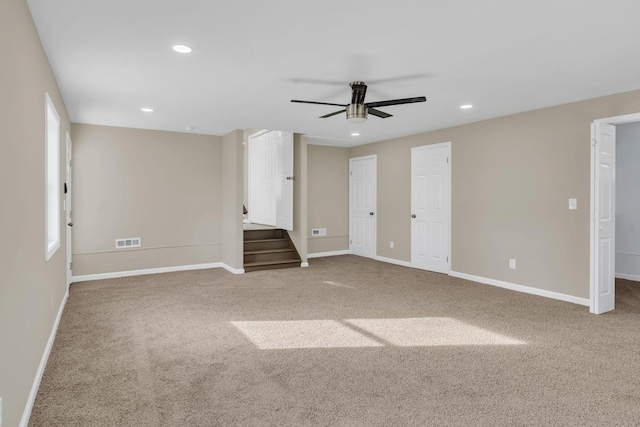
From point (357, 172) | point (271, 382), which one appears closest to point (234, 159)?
point (357, 172)

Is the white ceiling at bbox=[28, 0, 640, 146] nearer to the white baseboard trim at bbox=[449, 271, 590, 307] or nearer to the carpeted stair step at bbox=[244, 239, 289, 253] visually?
the white baseboard trim at bbox=[449, 271, 590, 307]

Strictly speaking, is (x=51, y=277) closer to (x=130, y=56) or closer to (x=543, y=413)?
(x=130, y=56)

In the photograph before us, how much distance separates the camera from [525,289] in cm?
512

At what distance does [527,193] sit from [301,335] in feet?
11.9

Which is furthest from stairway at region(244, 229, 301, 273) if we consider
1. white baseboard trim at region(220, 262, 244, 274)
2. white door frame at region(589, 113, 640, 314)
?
white door frame at region(589, 113, 640, 314)

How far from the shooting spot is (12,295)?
6.39 feet

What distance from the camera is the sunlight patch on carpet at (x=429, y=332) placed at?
130 inches

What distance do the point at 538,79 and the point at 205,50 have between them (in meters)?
3.12

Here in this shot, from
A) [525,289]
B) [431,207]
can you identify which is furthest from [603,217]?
[431,207]

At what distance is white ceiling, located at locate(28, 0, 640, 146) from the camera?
2406mm

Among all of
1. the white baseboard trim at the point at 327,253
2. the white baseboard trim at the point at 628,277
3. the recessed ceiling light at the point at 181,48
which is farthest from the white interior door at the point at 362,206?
the recessed ceiling light at the point at 181,48

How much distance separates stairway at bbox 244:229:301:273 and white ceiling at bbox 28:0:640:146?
2748 mm

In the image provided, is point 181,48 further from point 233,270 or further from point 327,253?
point 327,253

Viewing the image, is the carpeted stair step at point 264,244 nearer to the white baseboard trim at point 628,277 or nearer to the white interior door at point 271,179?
the white interior door at point 271,179
